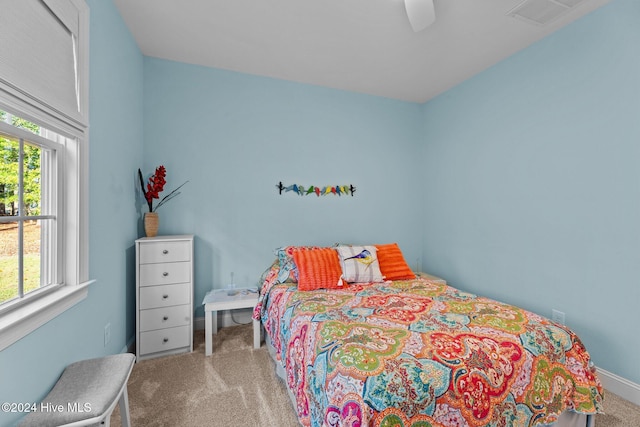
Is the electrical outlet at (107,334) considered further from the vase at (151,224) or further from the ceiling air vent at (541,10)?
the ceiling air vent at (541,10)

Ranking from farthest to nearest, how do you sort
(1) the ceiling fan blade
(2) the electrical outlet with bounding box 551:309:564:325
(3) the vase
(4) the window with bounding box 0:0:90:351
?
(3) the vase
(2) the electrical outlet with bounding box 551:309:564:325
(1) the ceiling fan blade
(4) the window with bounding box 0:0:90:351

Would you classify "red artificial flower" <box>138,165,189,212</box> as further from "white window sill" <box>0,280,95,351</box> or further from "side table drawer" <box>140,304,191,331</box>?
"white window sill" <box>0,280,95,351</box>

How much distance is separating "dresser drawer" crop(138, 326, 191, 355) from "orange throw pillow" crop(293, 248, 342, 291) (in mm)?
1110

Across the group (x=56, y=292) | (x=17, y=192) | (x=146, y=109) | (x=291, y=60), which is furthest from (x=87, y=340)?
(x=291, y=60)

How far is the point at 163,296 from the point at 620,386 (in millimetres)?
3513

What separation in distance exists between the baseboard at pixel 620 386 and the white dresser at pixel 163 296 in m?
3.25

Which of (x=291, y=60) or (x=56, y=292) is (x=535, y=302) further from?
(x=56, y=292)

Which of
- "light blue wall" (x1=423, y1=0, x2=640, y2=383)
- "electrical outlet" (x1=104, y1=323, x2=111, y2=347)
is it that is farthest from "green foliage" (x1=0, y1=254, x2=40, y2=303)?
"light blue wall" (x1=423, y1=0, x2=640, y2=383)

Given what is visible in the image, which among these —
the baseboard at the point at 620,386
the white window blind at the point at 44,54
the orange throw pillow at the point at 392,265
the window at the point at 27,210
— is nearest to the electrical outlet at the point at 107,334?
the window at the point at 27,210

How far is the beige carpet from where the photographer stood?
5.38 feet

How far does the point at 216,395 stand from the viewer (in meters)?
1.86

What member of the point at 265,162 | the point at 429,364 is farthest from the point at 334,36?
the point at 429,364

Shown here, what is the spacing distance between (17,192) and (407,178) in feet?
11.9

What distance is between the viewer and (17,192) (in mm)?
1206
